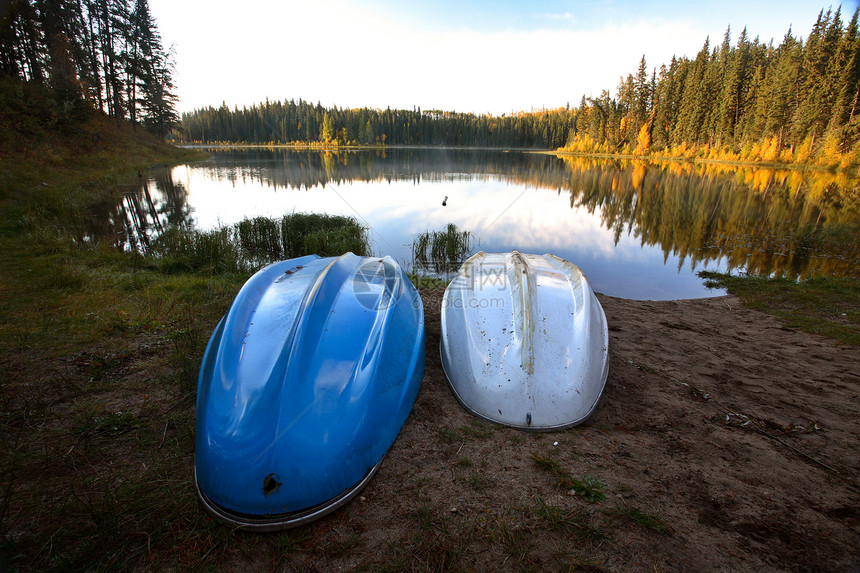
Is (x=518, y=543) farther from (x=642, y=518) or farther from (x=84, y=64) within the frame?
(x=84, y=64)

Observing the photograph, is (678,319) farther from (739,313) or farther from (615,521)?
(615,521)

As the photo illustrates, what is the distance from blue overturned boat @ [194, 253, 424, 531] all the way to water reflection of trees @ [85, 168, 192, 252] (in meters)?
8.87

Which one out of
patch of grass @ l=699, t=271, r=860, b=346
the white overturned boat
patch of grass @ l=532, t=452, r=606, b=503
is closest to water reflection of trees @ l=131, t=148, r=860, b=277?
patch of grass @ l=699, t=271, r=860, b=346

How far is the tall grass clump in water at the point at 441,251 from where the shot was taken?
9781mm

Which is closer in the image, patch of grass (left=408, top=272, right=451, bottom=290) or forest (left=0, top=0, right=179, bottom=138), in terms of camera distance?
patch of grass (left=408, top=272, right=451, bottom=290)

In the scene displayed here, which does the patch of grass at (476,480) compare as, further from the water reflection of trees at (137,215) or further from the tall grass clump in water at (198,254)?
→ the water reflection of trees at (137,215)

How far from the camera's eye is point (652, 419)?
3184mm

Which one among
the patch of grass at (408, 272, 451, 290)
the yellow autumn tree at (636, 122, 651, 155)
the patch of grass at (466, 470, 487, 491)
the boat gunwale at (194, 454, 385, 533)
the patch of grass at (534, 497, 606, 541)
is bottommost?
the patch of grass at (408, 272, 451, 290)

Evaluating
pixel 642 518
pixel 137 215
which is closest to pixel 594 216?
pixel 642 518

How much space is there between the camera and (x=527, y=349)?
316 centimetres

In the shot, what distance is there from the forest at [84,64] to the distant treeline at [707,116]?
41.4ft

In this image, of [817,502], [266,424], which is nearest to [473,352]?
[266,424]

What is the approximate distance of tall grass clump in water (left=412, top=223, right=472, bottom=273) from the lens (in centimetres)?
978

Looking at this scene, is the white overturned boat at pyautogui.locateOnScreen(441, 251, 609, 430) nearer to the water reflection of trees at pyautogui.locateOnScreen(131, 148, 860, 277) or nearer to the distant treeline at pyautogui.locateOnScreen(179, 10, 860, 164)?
the distant treeline at pyautogui.locateOnScreen(179, 10, 860, 164)
